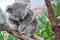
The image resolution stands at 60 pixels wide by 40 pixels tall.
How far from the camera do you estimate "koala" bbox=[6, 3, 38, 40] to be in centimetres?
192

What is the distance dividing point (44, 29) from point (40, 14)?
→ 0.35m

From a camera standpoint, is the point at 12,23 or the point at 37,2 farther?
the point at 37,2

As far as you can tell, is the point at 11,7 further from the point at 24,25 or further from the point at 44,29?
the point at 44,29

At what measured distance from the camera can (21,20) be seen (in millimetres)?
2021

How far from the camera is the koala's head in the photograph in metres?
1.91


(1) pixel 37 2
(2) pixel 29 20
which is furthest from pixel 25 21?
(1) pixel 37 2

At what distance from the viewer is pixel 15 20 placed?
1.94m

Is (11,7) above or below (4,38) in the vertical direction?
above

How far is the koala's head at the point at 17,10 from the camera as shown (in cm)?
191

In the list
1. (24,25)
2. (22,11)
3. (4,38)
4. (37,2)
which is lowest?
(4,38)

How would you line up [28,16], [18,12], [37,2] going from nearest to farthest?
1. [18,12]
2. [28,16]
3. [37,2]

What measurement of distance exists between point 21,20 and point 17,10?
130 mm

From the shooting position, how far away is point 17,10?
1.94 meters

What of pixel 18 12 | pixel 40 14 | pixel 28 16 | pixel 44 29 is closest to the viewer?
pixel 18 12
